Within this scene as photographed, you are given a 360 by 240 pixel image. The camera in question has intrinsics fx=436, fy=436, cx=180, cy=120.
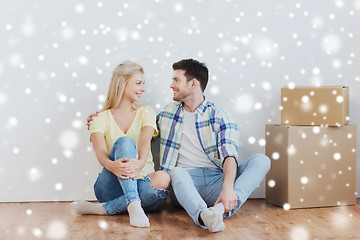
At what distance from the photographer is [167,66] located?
7.54 feet

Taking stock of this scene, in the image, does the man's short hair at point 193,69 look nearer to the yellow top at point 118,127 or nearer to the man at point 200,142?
the man at point 200,142

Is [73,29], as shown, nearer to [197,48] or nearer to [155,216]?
[197,48]

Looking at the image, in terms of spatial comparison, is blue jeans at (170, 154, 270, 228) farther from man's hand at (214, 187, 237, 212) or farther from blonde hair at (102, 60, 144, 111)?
blonde hair at (102, 60, 144, 111)

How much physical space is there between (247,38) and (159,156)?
2.59 feet

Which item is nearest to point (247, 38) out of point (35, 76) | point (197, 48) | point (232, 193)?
point (197, 48)

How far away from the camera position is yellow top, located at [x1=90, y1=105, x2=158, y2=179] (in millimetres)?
2065

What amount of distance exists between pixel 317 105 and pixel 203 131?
1.83 feet

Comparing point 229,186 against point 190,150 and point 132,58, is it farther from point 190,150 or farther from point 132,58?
point 132,58

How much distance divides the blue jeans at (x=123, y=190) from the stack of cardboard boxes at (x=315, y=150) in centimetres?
62

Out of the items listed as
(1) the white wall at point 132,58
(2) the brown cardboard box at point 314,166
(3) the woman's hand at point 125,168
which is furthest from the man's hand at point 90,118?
(2) the brown cardboard box at point 314,166

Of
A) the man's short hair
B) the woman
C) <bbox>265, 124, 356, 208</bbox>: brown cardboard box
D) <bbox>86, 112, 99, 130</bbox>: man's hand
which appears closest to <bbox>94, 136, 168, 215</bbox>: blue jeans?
the woman

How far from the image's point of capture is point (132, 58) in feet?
7.47

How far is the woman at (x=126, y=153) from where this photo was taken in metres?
1.86

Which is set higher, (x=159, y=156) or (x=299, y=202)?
(x=159, y=156)
